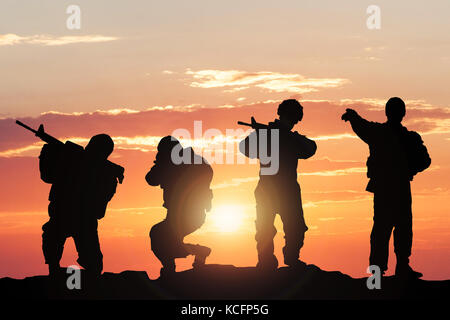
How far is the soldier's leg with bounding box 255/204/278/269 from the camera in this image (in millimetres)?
20125

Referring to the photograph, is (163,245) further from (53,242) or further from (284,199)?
(284,199)

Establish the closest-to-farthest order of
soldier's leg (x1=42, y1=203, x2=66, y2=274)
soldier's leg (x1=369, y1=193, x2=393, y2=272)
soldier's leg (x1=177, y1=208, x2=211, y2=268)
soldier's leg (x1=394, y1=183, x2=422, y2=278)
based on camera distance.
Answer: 1. soldier's leg (x1=369, y1=193, x2=393, y2=272)
2. soldier's leg (x1=394, y1=183, x2=422, y2=278)
3. soldier's leg (x1=42, y1=203, x2=66, y2=274)
4. soldier's leg (x1=177, y1=208, x2=211, y2=268)

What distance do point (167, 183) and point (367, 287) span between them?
5.26 metres

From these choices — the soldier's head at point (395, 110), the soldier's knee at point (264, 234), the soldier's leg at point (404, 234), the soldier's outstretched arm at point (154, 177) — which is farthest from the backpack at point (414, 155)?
the soldier's outstretched arm at point (154, 177)

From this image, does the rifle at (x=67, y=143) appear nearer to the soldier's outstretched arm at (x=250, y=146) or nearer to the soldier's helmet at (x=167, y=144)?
the soldier's helmet at (x=167, y=144)

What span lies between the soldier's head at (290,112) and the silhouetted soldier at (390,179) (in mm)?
1095

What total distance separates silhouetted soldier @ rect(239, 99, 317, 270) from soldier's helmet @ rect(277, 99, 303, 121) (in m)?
0.03

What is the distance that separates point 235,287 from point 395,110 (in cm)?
551

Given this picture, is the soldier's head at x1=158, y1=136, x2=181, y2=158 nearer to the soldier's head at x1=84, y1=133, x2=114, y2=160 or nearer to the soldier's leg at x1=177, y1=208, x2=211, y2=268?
the soldier's head at x1=84, y1=133, x2=114, y2=160

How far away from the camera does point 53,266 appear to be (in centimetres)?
2025

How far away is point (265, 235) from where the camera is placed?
20094 millimetres

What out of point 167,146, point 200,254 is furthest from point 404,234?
point 167,146

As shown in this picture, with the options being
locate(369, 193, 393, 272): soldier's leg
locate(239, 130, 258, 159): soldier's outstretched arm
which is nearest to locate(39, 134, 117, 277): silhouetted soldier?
locate(239, 130, 258, 159): soldier's outstretched arm
